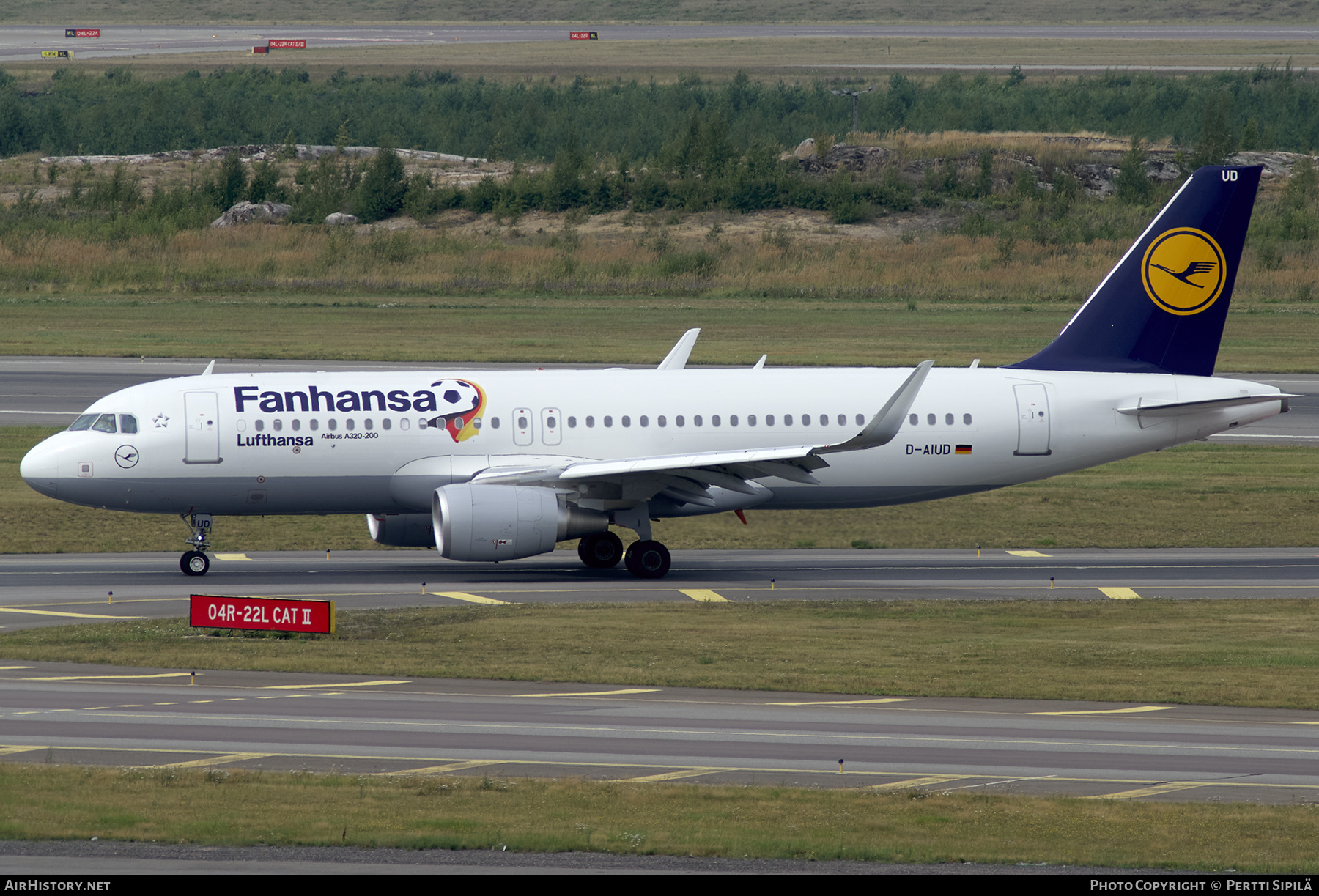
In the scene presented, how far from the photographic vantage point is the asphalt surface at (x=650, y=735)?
19031mm

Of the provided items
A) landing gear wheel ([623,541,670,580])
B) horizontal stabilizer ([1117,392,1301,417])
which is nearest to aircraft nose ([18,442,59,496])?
landing gear wheel ([623,541,670,580])

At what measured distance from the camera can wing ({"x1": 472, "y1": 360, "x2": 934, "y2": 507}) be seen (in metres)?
32.2

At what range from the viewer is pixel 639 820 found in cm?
1697

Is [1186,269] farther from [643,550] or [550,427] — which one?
[550,427]

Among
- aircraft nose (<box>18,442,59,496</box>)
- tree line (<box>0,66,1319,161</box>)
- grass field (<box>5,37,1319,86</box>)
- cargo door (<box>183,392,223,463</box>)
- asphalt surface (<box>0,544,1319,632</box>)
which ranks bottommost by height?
asphalt surface (<box>0,544,1319,632</box>)

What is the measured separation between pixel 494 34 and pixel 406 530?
165567mm

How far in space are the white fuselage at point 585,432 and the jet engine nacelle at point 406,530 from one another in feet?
0.89

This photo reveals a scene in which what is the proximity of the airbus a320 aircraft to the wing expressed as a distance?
63mm

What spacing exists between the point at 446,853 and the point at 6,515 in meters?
28.3

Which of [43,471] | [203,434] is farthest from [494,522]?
[43,471]

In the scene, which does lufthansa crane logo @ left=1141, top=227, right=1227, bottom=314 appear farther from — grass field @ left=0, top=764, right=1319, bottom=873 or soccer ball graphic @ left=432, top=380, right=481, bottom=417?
grass field @ left=0, top=764, right=1319, bottom=873

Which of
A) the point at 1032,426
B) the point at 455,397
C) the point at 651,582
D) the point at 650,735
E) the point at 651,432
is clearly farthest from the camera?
the point at 1032,426

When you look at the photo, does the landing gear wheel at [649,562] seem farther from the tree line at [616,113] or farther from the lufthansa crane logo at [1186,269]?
the tree line at [616,113]

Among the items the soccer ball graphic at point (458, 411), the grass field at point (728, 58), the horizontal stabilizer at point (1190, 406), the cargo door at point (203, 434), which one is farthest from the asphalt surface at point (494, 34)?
the horizontal stabilizer at point (1190, 406)
